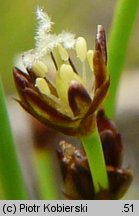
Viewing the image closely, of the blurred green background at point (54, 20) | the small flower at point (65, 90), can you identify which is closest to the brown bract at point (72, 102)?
the small flower at point (65, 90)

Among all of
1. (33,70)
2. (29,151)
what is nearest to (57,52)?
(33,70)

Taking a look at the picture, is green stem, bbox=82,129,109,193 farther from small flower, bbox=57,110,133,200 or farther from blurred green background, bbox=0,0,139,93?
blurred green background, bbox=0,0,139,93

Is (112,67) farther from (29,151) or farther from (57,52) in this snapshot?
(29,151)

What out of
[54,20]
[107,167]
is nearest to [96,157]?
[107,167]

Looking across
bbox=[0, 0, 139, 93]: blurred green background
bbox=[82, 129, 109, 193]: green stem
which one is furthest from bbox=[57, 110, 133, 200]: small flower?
bbox=[0, 0, 139, 93]: blurred green background

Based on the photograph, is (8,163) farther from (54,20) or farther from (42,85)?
(54,20)

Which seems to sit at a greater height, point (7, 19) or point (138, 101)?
point (7, 19)
